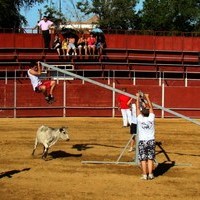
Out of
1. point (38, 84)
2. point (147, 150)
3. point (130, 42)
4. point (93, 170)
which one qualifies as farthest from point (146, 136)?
point (130, 42)

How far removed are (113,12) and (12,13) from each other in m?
29.0

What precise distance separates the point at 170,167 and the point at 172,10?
55644 millimetres

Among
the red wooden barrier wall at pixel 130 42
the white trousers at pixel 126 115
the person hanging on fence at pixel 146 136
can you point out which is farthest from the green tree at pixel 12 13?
the person hanging on fence at pixel 146 136

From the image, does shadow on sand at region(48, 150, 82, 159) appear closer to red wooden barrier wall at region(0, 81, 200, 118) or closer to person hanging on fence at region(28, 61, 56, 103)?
person hanging on fence at region(28, 61, 56, 103)

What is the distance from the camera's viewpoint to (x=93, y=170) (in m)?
14.0

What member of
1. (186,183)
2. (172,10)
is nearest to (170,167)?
(186,183)

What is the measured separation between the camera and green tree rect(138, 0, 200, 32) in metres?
67.2

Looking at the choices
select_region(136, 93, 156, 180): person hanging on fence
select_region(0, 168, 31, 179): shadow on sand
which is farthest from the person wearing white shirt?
select_region(136, 93, 156, 180): person hanging on fence

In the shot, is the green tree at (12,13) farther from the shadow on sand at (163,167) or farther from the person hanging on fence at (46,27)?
the shadow on sand at (163,167)

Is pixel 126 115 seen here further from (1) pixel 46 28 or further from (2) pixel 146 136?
(2) pixel 146 136

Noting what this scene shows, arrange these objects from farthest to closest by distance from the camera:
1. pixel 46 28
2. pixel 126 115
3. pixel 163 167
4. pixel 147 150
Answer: pixel 46 28, pixel 126 115, pixel 163 167, pixel 147 150

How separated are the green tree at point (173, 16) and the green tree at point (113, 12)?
1.97m

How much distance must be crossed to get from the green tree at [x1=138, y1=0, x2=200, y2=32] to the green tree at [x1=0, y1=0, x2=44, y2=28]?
25807mm

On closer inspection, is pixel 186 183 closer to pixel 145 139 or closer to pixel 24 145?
pixel 145 139
